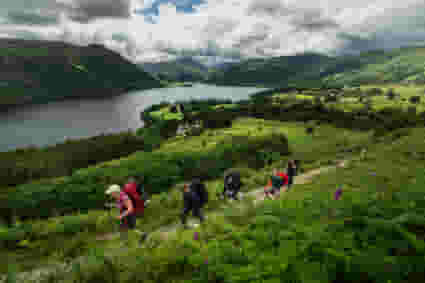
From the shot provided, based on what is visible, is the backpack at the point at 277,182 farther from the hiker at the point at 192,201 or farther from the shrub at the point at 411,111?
the shrub at the point at 411,111

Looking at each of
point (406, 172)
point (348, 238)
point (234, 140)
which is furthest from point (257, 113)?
point (348, 238)

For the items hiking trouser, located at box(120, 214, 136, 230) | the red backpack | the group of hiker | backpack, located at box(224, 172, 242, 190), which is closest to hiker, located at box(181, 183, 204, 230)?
the group of hiker

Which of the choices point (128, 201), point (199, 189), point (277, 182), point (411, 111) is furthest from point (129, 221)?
point (411, 111)

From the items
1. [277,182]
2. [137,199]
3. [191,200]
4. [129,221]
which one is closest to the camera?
[137,199]

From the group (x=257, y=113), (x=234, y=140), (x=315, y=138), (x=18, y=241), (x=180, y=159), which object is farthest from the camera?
(x=257, y=113)

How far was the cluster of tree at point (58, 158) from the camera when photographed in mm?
45156

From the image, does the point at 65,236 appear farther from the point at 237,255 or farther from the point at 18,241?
the point at 237,255

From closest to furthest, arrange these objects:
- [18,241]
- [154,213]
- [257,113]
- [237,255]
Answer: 1. [237,255]
2. [18,241]
3. [154,213]
4. [257,113]

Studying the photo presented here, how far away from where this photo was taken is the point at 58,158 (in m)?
59.0

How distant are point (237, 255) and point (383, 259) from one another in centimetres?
304

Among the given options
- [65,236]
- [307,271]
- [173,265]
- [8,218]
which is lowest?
[8,218]

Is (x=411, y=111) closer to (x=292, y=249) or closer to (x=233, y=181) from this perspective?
(x=233, y=181)

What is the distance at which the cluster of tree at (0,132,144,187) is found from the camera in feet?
148

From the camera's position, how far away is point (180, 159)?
4600cm
